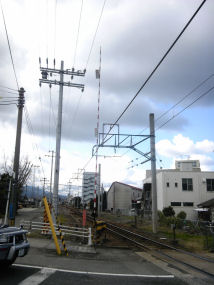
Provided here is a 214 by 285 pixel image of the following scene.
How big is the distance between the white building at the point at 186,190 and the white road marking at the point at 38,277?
120 ft

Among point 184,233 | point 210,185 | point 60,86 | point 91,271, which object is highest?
point 60,86

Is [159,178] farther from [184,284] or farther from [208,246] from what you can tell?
[184,284]

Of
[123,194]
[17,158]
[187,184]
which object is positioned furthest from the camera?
[123,194]

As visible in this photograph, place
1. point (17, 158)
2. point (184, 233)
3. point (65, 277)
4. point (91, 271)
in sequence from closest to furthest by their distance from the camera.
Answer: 1. point (65, 277)
2. point (91, 271)
3. point (17, 158)
4. point (184, 233)

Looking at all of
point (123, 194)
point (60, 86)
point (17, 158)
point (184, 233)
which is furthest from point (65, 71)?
point (123, 194)

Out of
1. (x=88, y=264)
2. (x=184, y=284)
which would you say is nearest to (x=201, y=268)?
(x=184, y=284)

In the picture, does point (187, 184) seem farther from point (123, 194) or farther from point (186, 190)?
point (123, 194)

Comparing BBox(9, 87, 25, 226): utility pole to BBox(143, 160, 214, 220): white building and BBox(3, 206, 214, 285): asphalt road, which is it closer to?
BBox(3, 206, 214, 285): asphalt road

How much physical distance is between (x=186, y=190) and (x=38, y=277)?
127 feet

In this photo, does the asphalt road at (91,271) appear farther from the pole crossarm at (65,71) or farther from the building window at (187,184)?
the building window at (187,184)

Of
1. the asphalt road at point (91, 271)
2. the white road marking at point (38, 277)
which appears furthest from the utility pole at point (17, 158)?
the white road marking at point (38, 277)

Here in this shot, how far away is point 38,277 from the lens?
724cm

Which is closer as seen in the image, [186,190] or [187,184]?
[186,190]

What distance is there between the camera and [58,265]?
29.0 ft
